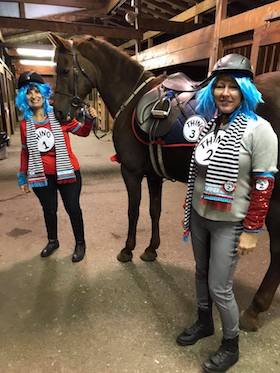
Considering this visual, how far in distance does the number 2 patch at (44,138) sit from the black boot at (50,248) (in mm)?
911

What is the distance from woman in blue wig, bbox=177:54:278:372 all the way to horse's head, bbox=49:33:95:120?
3.80 feet

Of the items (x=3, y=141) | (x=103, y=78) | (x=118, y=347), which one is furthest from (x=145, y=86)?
(x=3, y=141)

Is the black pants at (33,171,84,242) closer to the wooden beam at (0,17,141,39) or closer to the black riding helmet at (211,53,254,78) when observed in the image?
the black riding helmet at (211,53,254,78)

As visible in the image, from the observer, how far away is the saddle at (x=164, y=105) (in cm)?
178

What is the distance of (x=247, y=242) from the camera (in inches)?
44.6

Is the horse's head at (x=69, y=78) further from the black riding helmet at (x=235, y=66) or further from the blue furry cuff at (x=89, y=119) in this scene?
the black riding helmet at (x=235, y=66)

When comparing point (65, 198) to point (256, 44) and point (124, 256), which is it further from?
point (256, 44)

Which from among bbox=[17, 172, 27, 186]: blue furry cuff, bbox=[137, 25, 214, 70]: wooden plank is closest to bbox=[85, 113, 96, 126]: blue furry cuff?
bbox=[17, 172, 27, 186]: blue furry cuff

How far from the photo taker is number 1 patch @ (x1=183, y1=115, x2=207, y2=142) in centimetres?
168

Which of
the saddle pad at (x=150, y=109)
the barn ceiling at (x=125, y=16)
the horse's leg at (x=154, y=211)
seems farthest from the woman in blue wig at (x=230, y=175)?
the barn ceiling at (x=125, y=16)

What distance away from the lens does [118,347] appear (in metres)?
1.56

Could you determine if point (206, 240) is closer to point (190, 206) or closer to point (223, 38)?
point (190, 206)

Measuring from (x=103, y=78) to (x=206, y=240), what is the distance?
1500 millimetres

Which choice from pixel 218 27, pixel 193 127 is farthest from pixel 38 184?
pixel 218 27
